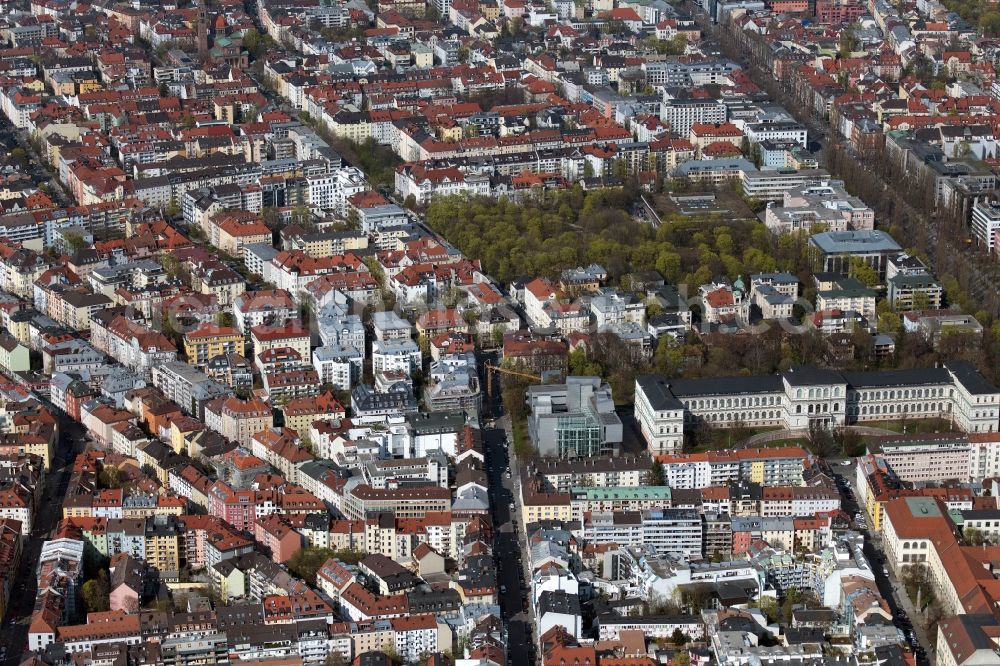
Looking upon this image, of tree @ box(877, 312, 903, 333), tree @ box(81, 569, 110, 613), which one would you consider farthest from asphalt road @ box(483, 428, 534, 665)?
tree @ box(877, 312, 903, 333)

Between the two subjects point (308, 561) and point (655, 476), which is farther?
point (655, 476)

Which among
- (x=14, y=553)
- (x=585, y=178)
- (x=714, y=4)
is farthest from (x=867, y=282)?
(x=714, y=4)

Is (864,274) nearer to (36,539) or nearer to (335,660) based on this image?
(335,660)

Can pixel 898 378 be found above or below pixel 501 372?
above

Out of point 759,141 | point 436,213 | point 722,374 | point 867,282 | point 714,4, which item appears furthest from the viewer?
point 714,4

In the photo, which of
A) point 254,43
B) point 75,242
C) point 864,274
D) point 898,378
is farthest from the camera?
point 254,43

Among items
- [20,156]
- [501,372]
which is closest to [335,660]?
[501,372]

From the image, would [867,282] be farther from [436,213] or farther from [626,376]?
[436,213]

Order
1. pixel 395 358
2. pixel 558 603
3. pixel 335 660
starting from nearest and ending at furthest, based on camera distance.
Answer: pixel 335 660, pixel 558 603, pixel 395 358
